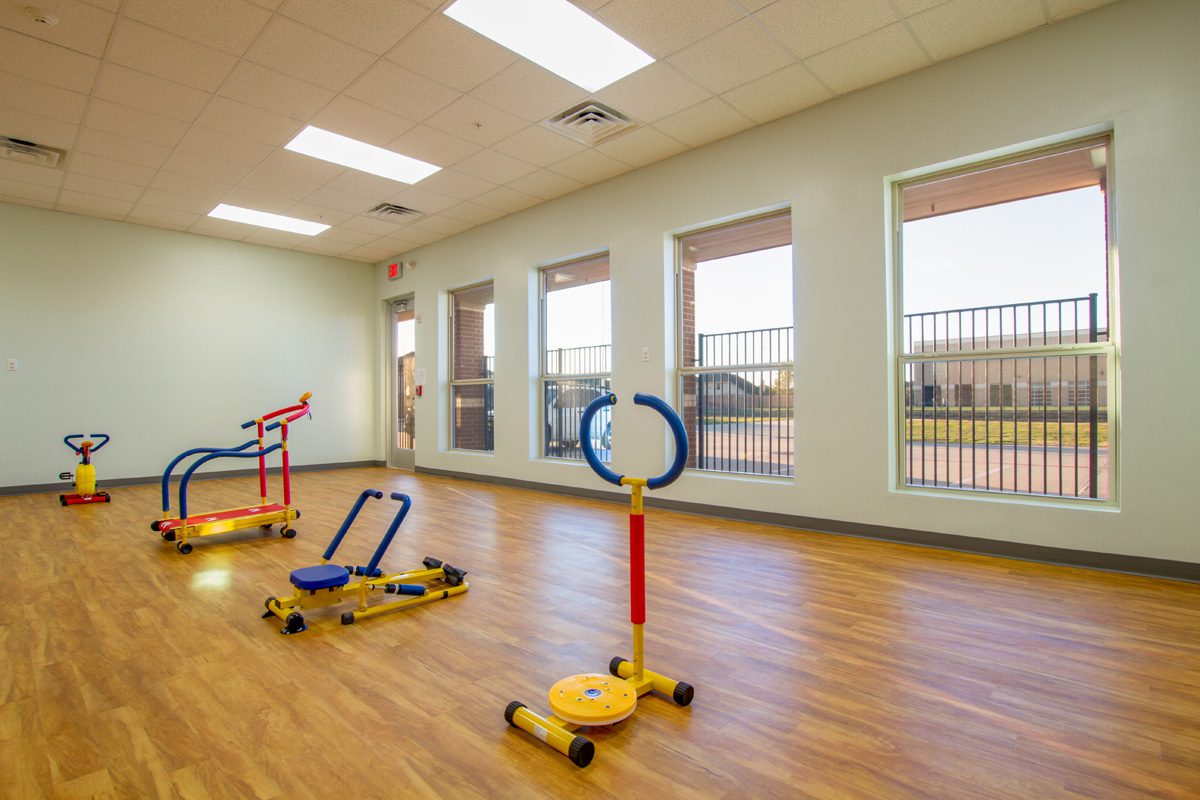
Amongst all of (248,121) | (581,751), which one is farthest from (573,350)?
(581,751)

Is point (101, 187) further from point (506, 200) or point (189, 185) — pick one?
point (506, 200)

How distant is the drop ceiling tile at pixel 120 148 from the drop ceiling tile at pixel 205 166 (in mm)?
86

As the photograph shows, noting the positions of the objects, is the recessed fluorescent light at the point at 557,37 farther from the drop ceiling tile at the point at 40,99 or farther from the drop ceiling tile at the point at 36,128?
the drop ceiling tile at the point at 36,128

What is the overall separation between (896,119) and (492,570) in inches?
153

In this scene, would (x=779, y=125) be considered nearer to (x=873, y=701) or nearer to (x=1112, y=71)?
(x=1112, y=71)

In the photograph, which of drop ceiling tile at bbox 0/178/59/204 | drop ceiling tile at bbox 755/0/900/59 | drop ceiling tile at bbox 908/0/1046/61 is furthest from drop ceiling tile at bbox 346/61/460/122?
drop ceiling tile at bbox 0/178/59/204

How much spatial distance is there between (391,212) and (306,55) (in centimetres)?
310

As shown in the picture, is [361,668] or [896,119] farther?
[896,119]

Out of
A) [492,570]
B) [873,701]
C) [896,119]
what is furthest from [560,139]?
[873,701]

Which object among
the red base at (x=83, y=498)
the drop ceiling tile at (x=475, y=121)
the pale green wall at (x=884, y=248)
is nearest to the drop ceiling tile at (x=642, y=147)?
the pale green wall at (x=884, y=248)

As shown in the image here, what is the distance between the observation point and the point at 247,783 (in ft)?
4.91

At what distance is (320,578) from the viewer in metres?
2.67

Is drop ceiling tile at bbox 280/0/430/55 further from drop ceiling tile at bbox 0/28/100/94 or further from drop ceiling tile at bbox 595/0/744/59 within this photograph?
drop ceiling tile at bbox 0/28/100/94

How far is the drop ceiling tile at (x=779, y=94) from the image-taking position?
3.95 metres
